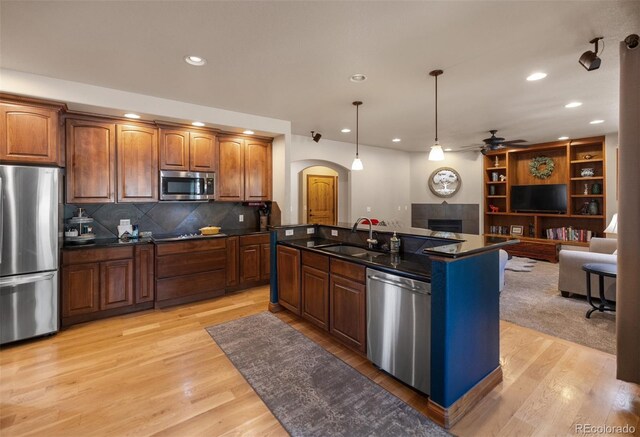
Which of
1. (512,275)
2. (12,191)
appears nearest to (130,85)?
(12,191)

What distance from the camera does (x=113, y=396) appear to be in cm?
219

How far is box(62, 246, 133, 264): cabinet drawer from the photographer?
130 inches

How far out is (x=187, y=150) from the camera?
4.25m

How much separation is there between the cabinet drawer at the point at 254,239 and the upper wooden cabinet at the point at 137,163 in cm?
129

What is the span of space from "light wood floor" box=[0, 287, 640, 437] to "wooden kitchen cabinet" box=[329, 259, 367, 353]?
20cm

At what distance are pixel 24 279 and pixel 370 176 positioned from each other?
6.20 meters

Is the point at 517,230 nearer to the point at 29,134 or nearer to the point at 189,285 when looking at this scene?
the point at 189,285

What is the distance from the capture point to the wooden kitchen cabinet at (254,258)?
4.57m

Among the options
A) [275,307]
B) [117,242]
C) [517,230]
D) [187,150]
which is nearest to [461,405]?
[275,307]

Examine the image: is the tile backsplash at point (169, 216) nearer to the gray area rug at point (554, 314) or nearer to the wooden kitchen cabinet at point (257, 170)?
the wooden kitchen cabinet at point (257, 170)

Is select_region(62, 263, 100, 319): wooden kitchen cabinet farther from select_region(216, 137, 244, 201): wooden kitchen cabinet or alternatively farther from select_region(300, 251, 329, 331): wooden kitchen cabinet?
select_region(300, 251, 329, 331): wooden kitchen cabinet

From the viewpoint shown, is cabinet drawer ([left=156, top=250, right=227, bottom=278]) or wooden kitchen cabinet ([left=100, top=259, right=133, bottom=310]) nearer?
wooden kitchen cabinet ([left=100, top=259, right=133, bottom=310])

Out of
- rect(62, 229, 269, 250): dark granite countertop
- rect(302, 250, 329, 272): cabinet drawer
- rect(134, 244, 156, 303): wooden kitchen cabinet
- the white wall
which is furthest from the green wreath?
rect(134, 244, 156, 303): wooden kitchen cabinet

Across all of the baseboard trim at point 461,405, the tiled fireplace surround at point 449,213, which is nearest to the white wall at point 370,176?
the tiled fireplace surround at point 449,213
